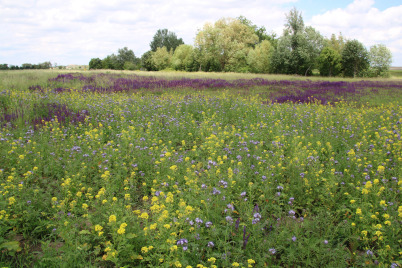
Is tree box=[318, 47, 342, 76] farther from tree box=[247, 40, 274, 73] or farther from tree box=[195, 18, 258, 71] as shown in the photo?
tree box=[195, 18, 258, 71]

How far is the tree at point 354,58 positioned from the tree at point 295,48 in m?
5.70

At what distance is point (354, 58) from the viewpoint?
45594mm

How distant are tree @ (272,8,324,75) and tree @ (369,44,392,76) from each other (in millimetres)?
17813

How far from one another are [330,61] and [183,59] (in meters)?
37.9

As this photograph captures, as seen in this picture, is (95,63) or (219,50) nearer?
(219,50)

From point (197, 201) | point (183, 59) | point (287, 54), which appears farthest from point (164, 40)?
point (197, 201)

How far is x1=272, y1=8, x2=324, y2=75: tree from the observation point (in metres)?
41.9

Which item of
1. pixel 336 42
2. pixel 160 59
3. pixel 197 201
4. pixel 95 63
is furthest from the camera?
pixel 95 63

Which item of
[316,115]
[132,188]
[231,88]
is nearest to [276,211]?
[132,188]

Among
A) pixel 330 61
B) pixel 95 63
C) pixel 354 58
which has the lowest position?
pixel 330 61

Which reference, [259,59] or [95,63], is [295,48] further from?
[95,63]

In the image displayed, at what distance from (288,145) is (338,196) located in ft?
6.79

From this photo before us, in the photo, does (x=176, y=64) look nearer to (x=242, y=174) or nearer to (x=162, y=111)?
(x=162, y=111)

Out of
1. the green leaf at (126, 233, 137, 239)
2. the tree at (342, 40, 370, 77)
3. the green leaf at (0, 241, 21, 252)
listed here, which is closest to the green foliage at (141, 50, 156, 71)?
the tree at (342, 40, 370, 77)
